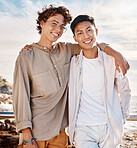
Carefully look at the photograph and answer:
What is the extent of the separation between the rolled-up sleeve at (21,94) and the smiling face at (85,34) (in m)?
0.64

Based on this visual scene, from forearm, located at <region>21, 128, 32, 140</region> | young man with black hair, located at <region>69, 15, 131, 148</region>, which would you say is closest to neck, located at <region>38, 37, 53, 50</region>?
young man with black hair, located at <region>69, 15, 131, 148</region>

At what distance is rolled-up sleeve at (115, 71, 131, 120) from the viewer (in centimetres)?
238

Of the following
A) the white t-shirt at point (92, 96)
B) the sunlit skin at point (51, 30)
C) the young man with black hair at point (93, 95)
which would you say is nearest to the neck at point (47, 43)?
the sunlit skin at point (51, 30)

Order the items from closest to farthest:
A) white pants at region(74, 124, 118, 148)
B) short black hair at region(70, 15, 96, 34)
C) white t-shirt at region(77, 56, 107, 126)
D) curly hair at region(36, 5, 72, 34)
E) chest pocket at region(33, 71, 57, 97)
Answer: white pants at region(74, 124, 118, 148), white t-shirt at region(77, 56, 107, 126), chest pocket at region(33, 71, 57, 97), short black hair at region(70, 15, 96, 34), curly hair at region(36, 5, 72, 34)

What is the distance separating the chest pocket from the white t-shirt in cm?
33

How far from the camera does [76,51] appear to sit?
2.62 metres

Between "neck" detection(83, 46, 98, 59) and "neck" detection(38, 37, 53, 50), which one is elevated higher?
"neck" detection(38, 37, 53, 50)

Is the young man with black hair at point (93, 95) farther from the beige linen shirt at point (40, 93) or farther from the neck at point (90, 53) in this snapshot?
the beige linen shirt at point (40, 93)

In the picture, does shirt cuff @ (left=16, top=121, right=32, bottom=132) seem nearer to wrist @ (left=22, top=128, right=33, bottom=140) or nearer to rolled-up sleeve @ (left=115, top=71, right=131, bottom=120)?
wrist @ (left=22, top=128, right=33, bottom=140)

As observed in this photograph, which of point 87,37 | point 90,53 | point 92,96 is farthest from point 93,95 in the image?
point 87,37

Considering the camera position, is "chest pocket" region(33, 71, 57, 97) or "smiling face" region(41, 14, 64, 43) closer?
"chest pocket" region(33, 71, 57, 97)

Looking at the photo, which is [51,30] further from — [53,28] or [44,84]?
[44,84]

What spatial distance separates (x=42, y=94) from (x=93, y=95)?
0.54 m

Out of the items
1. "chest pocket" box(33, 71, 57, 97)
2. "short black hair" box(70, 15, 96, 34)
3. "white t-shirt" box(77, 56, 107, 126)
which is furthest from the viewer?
"short black hair" box(70, 15, 96, 34)
